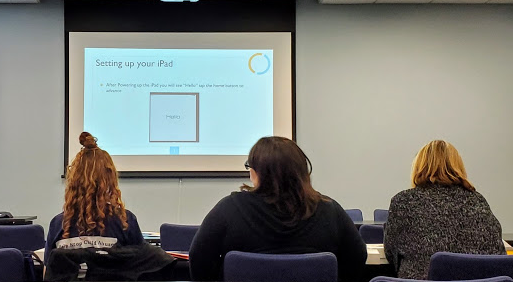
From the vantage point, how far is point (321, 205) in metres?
1.94

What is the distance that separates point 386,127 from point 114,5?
3.00 metres

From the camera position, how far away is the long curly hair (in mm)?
2170

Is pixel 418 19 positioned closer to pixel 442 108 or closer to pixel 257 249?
pixel 442 108

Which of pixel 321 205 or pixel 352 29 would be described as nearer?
pixel 321 205

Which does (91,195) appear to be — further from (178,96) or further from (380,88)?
(380,88)

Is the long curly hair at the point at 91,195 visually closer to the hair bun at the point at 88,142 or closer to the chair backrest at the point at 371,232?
the hair bun at the point at 88,142

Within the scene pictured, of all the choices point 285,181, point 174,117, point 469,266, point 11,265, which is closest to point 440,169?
point 469,266

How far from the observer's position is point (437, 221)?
2.28m

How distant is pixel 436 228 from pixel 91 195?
146 centimetres

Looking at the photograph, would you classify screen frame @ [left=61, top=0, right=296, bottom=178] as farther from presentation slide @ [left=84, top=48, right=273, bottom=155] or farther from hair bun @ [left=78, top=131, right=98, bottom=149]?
hair bun @ [left=78, top=131, right=98, bottom=149]

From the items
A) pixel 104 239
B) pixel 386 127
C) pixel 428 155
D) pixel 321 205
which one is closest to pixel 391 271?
pixel 428 155

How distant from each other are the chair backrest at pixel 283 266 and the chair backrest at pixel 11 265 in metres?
0.91

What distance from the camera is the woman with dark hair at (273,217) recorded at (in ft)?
6.17

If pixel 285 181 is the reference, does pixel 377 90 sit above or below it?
above
